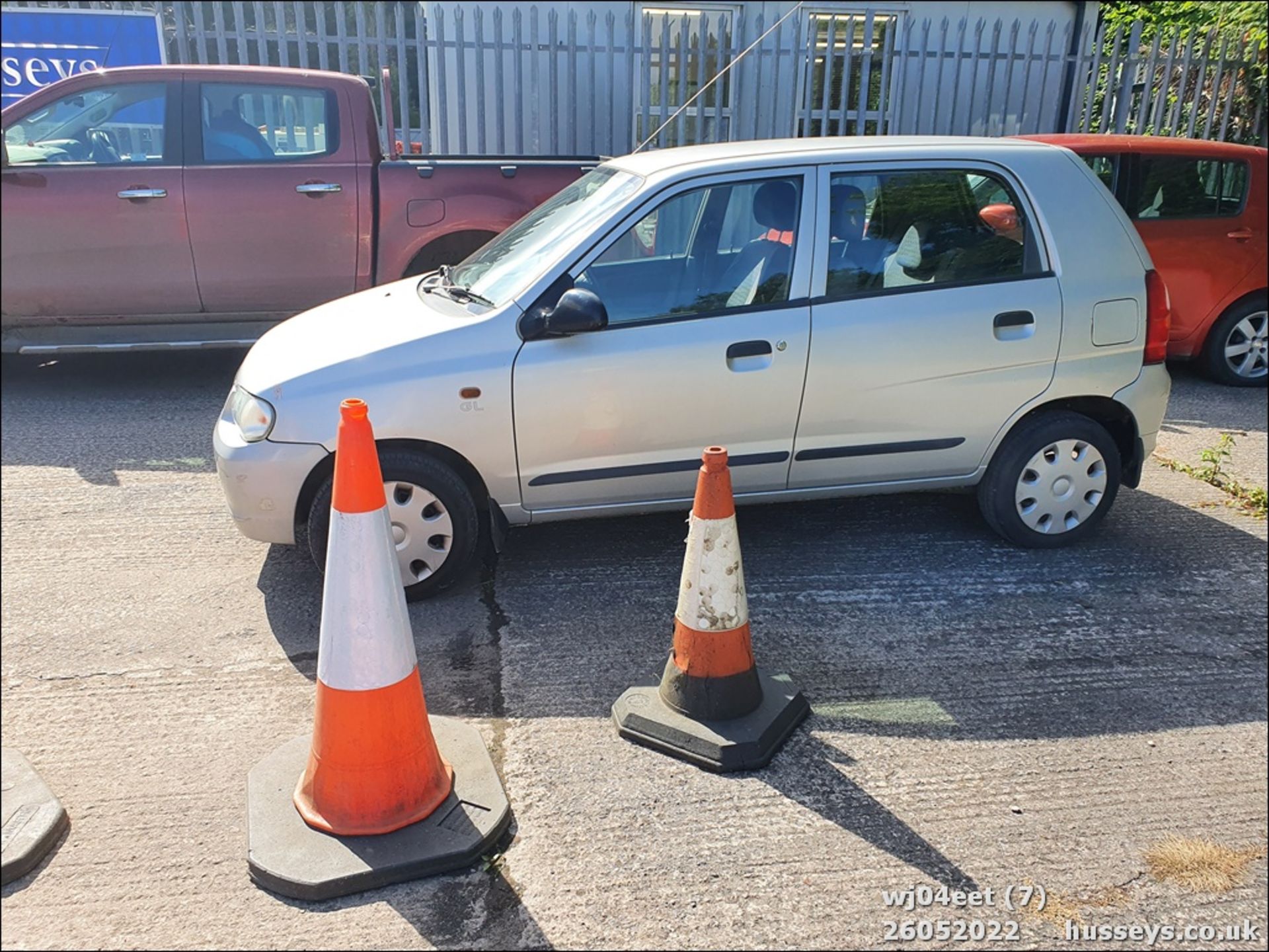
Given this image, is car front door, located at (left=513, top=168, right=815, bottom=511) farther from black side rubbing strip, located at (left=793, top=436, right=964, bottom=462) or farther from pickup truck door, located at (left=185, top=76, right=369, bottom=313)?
pickup truck door, located at (left=185, top=76, right=369, bottom=313)

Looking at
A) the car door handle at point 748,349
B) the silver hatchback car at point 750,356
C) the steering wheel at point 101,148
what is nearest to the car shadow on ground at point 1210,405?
the silver hatchback car at point 750,356

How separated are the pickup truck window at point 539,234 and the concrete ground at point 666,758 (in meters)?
1.17

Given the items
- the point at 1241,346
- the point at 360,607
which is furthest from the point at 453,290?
the point at 1241,346

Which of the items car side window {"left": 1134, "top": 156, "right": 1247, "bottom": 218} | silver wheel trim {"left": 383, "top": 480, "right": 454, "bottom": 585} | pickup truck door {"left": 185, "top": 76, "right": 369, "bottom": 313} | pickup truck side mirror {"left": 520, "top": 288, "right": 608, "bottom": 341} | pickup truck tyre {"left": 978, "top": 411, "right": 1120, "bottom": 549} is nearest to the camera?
pickup truck side mirror {"left": 520, "top": 288, "right": 608, "bottom": 341}

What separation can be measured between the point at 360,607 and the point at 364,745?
14.2 inches

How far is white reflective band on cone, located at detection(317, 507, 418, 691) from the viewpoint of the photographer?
8.87 ft

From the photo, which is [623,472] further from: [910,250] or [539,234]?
[910,250]

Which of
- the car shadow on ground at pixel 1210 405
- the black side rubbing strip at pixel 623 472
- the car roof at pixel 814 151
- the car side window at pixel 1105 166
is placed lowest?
the car shadow on ground at pixel 1210 405

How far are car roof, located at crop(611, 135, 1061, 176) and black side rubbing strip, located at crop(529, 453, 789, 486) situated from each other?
3.84 ft

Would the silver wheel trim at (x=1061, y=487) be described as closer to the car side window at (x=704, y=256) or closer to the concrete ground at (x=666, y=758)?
the concrete ground at (x=666, y=758)

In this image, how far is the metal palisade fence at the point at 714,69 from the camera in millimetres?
10508

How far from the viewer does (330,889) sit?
8.43 ft

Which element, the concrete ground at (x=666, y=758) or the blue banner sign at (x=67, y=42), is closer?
the concrete ground at (x=666, y=758)

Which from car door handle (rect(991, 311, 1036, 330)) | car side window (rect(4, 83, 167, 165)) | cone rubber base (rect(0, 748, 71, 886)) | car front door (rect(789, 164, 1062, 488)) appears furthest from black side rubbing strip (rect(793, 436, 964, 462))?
car side window (rect(4, 83, 167, 165))
